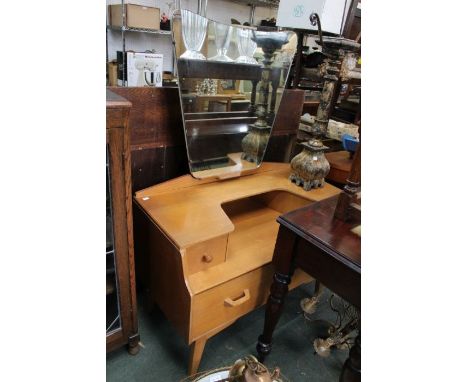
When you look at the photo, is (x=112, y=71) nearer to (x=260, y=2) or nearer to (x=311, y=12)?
(x=311, y=12)

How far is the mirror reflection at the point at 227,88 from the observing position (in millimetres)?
1039

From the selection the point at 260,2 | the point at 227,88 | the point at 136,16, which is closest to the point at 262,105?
the point at 227,88

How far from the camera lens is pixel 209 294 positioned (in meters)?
0.93

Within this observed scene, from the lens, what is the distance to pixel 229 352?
47.6 inches

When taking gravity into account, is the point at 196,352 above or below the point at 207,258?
below

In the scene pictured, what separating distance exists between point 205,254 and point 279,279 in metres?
0.24

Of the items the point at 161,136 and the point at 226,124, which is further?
the point at 226,124

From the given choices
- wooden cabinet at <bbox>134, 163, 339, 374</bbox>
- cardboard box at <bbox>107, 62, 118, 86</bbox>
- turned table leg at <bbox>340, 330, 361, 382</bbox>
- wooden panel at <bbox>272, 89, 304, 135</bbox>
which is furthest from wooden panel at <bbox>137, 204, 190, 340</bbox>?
cardboard box at <bbox>107, 62, 118, 86</bbox>

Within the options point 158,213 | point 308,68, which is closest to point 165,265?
point 158,213

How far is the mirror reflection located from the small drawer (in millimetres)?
326

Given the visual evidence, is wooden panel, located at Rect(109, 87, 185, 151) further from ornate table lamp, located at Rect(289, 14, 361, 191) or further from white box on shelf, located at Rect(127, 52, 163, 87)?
white box on shelf, located at Rect(127, 52, 163, 87)

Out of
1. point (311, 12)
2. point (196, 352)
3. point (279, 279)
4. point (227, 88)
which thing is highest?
point (311, 12)
